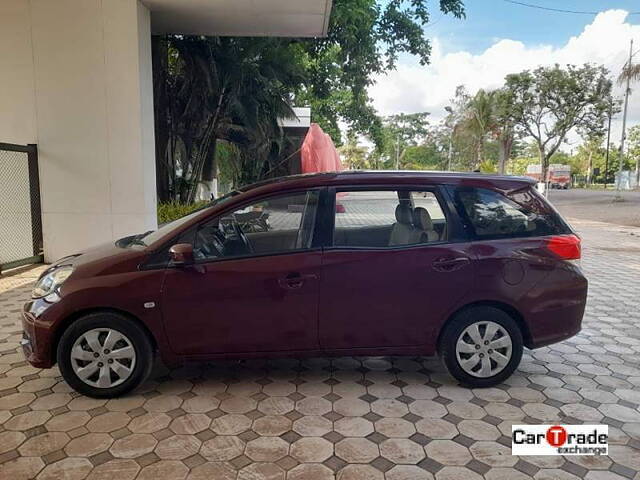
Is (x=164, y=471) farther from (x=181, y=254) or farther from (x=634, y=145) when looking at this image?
(x=634, y=145)

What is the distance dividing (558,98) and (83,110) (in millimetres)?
27580

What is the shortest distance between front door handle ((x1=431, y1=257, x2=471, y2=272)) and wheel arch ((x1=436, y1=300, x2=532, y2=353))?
299 mm

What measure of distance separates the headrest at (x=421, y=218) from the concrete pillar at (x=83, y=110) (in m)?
5.18

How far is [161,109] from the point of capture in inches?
377

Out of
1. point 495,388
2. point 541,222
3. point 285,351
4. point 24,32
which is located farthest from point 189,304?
point 24,32

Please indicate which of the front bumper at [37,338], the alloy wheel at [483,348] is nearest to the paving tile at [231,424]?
the front bumper at [37,338]

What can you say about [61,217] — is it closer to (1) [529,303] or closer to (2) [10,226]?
(2) [10,226]

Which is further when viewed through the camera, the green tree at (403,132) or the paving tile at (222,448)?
the green tree at (403,132)

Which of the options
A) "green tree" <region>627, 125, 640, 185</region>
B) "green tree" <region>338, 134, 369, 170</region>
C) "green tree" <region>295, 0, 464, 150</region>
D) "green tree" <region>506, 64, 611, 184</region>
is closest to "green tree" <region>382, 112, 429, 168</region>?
"green tree" <region>338, 134, 369, 170</region>

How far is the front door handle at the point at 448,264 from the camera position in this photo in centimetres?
339

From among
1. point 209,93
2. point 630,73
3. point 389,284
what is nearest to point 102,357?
point 389,284

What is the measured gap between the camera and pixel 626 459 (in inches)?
106

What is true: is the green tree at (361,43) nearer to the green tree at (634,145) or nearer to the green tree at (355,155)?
the green tree at (355,155)

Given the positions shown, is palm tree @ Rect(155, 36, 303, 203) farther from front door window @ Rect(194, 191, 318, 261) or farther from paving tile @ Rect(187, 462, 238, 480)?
paving tile @ Rect(187, 462, 238, 480)
